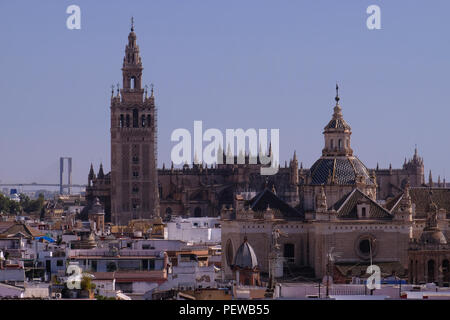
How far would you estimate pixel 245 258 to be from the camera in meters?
59.8

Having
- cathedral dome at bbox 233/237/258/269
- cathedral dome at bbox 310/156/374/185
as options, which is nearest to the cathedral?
cathedral dome at bbox 310/156/374/185

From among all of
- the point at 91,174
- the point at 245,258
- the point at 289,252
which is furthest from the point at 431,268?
the point at 91,174

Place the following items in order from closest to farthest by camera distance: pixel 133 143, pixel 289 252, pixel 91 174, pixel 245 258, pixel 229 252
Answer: pixel 245 258 < pixel 289 252 < pixel 229 252 < pixel 133 143 < pixel 91 174

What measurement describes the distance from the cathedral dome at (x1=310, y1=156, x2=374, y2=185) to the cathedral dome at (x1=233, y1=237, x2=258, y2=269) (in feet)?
26.7

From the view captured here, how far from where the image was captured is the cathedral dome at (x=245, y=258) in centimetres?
5959

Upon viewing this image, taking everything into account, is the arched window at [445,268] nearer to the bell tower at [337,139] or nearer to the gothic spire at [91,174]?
the bell tower at [337,139]

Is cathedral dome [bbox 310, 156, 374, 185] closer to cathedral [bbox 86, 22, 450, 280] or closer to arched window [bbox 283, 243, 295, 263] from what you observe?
cathedral [bbox 86, 22, 450, 280]

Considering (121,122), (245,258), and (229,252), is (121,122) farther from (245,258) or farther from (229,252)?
(245,258)

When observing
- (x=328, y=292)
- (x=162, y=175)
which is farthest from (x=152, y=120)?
(x=328, y=292)

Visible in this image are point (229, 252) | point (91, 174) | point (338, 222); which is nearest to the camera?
point (338, 222)

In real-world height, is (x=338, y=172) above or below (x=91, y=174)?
below

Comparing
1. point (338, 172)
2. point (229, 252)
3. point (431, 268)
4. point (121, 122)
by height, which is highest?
point (121, 122)

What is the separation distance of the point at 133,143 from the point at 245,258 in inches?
3098
